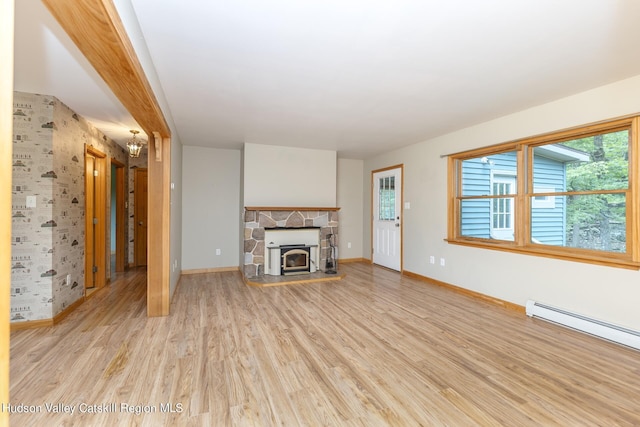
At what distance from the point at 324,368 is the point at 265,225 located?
313 cm

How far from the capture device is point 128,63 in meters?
1.62

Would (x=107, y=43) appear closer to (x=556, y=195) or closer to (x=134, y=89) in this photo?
(x=134, y=89)

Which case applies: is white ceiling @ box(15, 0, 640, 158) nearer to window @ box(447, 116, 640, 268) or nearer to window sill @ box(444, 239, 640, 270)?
window @ box(447, 116, 640, 268)

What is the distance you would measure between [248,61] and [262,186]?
9.57ft

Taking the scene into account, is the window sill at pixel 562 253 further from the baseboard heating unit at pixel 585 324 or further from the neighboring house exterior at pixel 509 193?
the baseboard heating unit at pixel 585 324

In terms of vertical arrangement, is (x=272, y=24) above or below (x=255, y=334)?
above

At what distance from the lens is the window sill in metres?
2.58

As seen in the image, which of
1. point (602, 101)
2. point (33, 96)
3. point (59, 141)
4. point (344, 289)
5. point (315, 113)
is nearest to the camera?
point (602, 101)

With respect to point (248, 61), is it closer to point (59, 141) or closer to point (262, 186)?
point (59, 141)

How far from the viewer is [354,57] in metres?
2.22

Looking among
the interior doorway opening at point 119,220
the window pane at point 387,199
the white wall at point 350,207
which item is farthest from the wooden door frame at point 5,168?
the white wall at point 350,207

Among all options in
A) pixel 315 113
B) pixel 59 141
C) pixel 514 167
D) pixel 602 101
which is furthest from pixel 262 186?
pixel 602 101

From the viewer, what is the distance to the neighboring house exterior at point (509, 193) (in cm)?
318

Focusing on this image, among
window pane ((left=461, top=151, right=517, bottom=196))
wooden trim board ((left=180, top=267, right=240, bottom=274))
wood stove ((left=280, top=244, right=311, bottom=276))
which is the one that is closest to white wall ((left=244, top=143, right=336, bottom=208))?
wood stove ((left=280, top=244, right=311, bottom=276))
